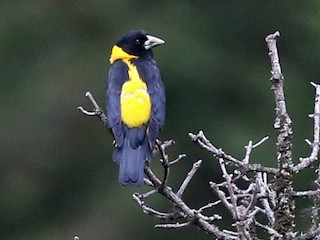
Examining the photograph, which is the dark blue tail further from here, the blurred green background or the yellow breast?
the blurred green background

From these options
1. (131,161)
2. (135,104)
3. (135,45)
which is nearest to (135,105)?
(135,104)

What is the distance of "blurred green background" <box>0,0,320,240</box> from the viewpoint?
13031 mm

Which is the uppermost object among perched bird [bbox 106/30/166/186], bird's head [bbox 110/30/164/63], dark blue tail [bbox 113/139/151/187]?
bird's head [bbox 110/30/164/63]

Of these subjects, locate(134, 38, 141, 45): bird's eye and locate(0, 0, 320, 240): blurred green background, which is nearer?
locate(134, 38, 141, 45): bird's eye

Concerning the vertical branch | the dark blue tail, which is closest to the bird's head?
the dark blue tail

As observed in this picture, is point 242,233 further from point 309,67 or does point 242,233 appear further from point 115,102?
point 309,67

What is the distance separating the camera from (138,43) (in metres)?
6.30

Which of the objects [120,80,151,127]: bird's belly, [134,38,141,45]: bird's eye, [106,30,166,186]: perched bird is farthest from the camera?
[134,38,141,45]: bird's eye

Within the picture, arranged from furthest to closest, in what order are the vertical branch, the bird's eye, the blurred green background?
the blurred green background
the bird's eye
the vertical branch

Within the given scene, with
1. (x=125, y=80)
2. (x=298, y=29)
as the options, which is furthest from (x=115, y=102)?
(x=298, y=29)

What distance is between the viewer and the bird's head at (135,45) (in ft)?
20.4

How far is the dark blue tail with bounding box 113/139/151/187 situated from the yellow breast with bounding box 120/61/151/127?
105 millimetres

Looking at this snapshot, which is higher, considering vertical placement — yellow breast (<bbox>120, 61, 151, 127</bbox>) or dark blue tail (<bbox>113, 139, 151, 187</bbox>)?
yellow breast (<bbox>120, 61, 151, 127</bbox>)

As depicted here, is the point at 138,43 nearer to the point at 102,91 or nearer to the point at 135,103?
the point at 135,103
